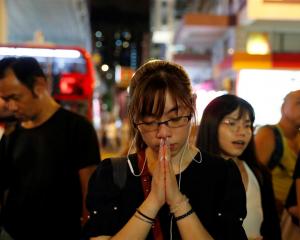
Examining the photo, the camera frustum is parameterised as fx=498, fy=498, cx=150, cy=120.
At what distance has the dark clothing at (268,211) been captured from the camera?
110 inches

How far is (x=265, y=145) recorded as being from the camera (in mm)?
3812

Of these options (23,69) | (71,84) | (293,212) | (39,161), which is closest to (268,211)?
Result: (293,212)

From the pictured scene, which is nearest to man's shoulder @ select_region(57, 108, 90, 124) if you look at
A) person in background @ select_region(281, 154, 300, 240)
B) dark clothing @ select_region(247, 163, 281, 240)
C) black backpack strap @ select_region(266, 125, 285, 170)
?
dark clothing @ select_region(247, 163, 281, 240)

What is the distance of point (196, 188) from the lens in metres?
1.76

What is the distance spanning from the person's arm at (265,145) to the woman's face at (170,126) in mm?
2162

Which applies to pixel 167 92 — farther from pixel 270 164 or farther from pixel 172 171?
pixel 270 164

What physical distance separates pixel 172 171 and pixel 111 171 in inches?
10.3

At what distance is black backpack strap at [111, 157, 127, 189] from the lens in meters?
1.76

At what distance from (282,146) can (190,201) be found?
2.24 m

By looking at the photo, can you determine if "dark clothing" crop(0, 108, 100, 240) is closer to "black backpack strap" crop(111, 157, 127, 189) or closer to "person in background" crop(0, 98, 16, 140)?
"person in background" crop(0, 98, 16, 140)

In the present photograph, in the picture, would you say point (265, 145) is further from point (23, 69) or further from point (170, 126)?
point (170, 126)

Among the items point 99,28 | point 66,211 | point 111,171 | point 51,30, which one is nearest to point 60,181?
point 66,211

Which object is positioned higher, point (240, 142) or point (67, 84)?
point (67, 84)

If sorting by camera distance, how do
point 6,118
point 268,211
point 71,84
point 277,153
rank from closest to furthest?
point 268,211 → point 6,118 → point 277,153 → point 71,84
